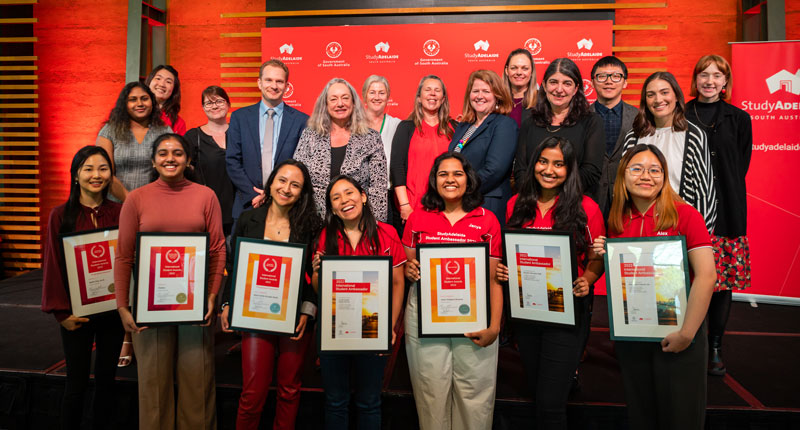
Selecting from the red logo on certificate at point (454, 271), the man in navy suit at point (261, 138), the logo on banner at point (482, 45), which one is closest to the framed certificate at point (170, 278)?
the man in navy suit at point (261, 138)

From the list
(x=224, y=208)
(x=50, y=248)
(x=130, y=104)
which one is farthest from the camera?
(x=224, y=208)

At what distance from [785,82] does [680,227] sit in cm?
397

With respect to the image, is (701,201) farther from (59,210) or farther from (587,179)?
(59,210)

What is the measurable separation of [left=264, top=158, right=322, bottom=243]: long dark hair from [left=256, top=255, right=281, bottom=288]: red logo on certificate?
0.16 m

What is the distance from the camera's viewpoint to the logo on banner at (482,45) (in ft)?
18.1

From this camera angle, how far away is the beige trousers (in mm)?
2410

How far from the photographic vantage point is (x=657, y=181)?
2.14 meters

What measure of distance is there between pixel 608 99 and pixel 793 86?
8.93ft

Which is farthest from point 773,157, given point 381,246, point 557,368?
point 381,246

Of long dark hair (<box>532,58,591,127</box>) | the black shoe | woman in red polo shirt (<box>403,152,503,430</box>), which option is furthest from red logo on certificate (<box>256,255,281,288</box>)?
the black shoe

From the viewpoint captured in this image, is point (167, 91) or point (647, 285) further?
point (167, 91)

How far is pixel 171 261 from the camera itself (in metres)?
2.38

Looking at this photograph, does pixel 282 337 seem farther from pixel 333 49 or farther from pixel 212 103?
pixel 333 49

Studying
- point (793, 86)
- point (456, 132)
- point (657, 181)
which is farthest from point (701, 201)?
point (793, 86)
